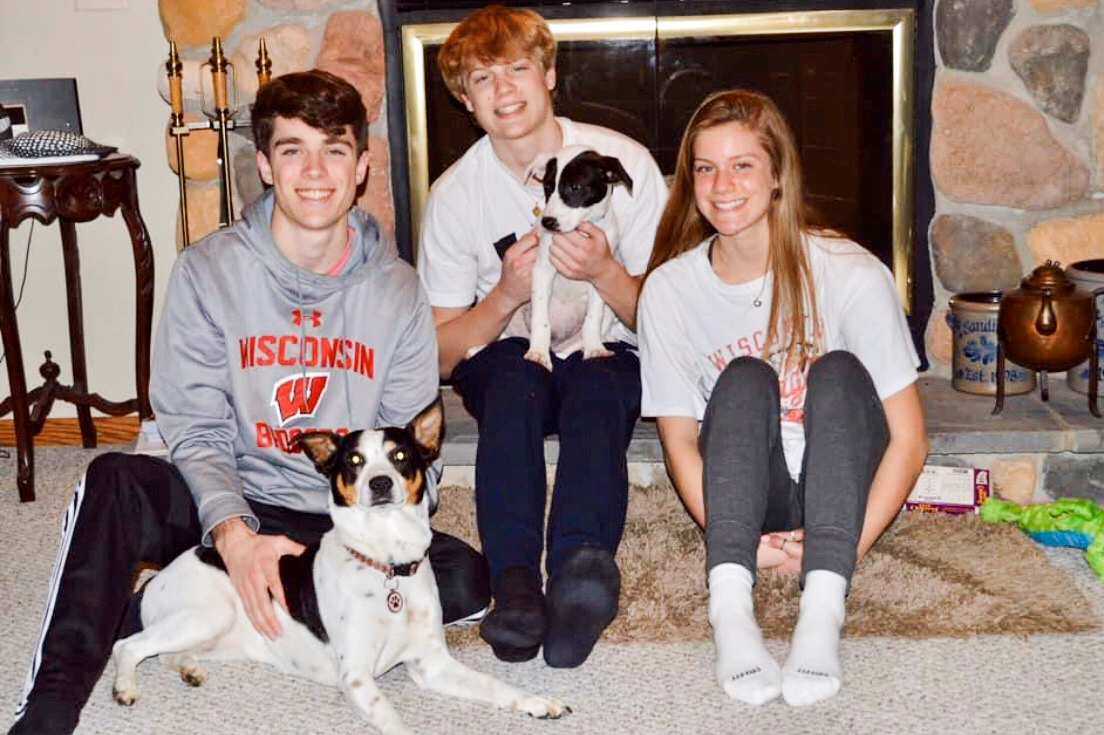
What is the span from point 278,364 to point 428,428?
304mm

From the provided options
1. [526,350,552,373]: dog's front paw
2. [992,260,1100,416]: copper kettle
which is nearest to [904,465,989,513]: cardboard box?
[992,260,1100,416]: copper kettle

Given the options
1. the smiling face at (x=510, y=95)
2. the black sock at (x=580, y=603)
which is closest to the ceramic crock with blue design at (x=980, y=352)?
the smiling face at (x=510, y=95)

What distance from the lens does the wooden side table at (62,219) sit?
333 centimetres

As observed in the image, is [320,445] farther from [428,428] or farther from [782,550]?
[782,550]

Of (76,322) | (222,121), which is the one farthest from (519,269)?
(76,322)

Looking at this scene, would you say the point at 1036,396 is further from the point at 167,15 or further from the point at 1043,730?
the point at 167,15

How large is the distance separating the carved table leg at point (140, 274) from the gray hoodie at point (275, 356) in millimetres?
1050

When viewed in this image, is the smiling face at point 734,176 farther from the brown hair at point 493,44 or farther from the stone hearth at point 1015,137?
the stone hearth at point 1015,137

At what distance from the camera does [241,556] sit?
2303 millimetres

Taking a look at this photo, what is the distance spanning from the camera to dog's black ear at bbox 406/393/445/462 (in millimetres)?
2352

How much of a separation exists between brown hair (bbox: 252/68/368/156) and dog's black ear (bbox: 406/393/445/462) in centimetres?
48

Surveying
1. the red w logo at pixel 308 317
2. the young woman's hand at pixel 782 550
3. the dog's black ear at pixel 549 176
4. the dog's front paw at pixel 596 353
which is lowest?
the young woman's hand at pixel 782 550

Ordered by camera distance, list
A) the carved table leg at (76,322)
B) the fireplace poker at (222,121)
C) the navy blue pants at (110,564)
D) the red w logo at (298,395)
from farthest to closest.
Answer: the carved table leg at (76,322), the fireplace poker at (222,121), the red w logo at (298,395), the navy blue pants at (110,564)

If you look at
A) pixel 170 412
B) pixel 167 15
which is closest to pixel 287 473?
pixel 170 412
